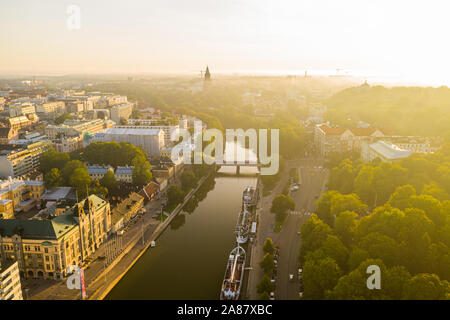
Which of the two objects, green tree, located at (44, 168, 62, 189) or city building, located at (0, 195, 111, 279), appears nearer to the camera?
city building, located at (0, 195, 111, 279)

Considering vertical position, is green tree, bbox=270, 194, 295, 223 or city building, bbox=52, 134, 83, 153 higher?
city building, bbox=52, 134, 83, 153

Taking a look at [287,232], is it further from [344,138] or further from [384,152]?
[344,138]

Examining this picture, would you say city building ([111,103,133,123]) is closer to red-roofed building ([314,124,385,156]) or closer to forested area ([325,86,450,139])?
forested area ([325,86,450,139])

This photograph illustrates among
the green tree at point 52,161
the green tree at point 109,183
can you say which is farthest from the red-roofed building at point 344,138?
the green tree at point 52,161

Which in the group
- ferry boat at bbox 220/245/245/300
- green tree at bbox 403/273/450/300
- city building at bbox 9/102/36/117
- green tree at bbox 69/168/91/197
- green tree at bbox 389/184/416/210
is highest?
city building at bbox 9/102/36/117

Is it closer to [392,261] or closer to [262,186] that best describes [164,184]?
[262,186]

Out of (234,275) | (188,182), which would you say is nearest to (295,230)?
(234,275)

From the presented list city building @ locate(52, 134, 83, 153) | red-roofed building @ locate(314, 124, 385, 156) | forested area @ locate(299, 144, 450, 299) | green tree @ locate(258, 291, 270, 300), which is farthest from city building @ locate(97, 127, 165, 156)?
green tree @ locate(258, 291, 270, 300)
